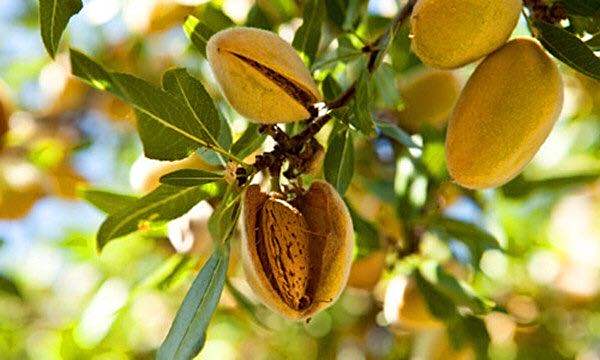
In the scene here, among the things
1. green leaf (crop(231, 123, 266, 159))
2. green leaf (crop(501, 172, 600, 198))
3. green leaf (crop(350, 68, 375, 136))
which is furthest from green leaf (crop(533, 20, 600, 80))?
green leaf (crop(501, 172, 600, 198))

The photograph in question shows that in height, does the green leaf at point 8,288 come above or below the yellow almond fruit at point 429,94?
below

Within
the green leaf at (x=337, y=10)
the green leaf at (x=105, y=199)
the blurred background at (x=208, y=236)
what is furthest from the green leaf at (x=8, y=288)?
the green leaf at (x=337, y=10)

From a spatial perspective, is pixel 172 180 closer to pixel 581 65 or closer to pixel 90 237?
pixel 581 65

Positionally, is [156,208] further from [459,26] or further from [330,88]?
[459,26]

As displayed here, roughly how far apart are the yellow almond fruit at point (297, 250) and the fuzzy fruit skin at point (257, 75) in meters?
0.09

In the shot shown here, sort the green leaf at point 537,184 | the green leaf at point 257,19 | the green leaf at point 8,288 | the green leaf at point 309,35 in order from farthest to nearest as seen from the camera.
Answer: the green leaf at point 8,288
the green leaf at point 537,184
the green leaf at point 257,19
the green leaf at point 309,35

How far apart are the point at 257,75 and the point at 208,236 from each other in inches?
16.8

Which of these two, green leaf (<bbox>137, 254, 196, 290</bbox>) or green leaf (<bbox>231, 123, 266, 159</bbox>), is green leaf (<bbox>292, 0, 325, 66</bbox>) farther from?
green leaf (<bbox>137, 254, 196, 290</bbox>)

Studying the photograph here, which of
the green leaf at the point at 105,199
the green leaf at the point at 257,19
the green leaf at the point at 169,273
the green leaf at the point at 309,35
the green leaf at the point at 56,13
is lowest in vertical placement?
the green leaf at the point at 169,273

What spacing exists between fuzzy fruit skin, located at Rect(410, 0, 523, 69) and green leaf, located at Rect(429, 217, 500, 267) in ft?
1.62

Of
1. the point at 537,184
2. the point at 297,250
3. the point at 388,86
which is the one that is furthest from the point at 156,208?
the point at 537,184

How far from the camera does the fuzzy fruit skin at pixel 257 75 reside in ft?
3.21

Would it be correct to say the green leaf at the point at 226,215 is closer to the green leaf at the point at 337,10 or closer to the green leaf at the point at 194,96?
the green leaf at the point at 194,96

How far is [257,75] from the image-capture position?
3.23ft
